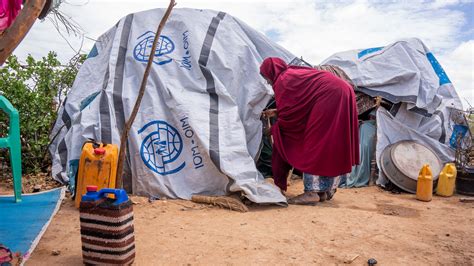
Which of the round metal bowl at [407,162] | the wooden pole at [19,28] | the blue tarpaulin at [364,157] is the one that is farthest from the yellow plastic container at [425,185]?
the wooden pole at [19,28]

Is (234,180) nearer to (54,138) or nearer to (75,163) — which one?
(75,163)

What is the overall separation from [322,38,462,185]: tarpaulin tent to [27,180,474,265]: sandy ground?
5.39 feet

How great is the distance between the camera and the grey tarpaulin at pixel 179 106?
3951 millimetres

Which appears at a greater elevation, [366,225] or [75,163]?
[75,163]

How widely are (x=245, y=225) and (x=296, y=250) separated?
615mm

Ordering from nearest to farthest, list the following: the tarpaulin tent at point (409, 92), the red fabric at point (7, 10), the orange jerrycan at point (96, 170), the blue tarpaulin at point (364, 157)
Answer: the red fabric at point (7, 10)
the orange jerrycan at point (96, 170)
the blue tarpaulin at point (364, 157)
the tarpaulin tent at point (409, 92)

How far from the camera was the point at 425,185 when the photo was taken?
438 centimetres

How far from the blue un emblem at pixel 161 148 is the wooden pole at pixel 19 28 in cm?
226

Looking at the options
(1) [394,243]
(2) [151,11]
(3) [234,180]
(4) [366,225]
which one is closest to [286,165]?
(3) [234,180]

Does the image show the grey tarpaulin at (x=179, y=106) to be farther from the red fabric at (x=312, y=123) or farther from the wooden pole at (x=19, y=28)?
the wooden pole at (x=19, y=28)

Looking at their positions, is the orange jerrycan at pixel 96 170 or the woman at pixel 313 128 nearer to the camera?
the orange jerrycan at pixel 96 170

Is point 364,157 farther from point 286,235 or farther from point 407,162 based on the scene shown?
point 286,235

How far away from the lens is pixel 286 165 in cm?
425

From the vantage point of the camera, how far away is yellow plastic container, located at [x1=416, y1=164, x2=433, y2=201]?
438 centimetres
